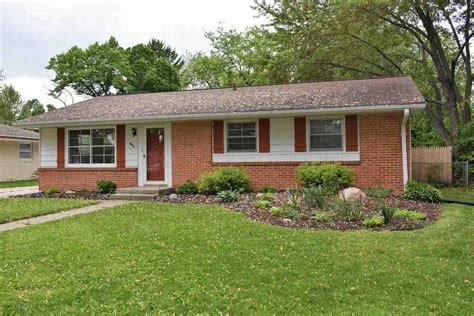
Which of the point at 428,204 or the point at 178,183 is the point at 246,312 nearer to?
the point at 428,204

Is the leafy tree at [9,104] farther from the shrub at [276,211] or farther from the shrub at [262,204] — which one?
the shrub at [276,211]

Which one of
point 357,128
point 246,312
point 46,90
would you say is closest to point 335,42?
point 357,128

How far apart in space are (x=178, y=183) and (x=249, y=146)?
2692 mm

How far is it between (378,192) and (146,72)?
102 ft

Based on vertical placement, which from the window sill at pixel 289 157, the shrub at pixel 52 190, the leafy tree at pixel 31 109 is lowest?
the shrub at pixel 52 190

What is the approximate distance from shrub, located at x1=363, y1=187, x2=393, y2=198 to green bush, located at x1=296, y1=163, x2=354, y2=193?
22.7 inches

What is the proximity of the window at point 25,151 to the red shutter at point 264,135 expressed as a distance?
1705 centimetres

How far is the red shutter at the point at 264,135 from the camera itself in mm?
12352

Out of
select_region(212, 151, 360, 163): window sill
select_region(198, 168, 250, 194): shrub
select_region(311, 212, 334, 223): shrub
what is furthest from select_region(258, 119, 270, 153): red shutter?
select_region(311, 212, 334, 223): shrub

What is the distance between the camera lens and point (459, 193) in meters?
12.2

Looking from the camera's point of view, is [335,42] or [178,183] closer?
[178,183]

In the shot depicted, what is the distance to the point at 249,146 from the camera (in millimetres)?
12625

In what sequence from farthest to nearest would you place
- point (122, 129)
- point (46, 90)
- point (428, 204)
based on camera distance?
point (46, 90) < point (122, 129) < point (428, 204)

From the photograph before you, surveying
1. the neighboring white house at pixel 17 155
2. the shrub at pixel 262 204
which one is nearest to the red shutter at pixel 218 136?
the shrub at pixel 262 204
